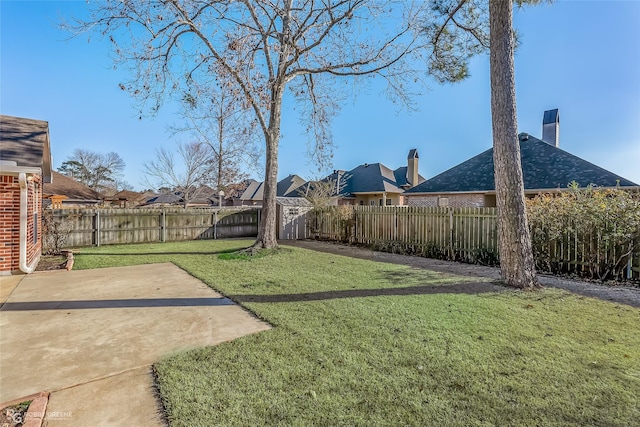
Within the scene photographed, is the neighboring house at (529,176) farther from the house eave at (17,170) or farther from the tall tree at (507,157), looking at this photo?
the house eave at (17,170)

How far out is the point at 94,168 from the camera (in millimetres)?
38750

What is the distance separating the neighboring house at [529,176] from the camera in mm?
13938

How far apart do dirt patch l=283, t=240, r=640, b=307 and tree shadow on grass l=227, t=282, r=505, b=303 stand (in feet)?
3.49

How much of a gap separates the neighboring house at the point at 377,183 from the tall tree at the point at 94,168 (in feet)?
91.4

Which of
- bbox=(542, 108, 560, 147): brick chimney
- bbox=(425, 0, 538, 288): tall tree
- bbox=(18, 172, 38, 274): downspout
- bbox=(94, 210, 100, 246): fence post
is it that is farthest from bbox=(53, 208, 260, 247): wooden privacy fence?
bbox=(542, 108, 560, 147): brick chimney

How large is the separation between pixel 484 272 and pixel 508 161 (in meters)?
2.84

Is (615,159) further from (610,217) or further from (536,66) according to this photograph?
(610,217)

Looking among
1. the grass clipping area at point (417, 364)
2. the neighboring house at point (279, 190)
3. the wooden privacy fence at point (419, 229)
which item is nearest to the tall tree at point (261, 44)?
the wooden privacy fence at point (419, 229)

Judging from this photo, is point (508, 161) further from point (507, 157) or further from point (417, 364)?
point (417, 364)

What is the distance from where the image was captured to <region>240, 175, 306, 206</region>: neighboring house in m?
31.5

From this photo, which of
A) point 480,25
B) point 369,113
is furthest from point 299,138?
point 480,25

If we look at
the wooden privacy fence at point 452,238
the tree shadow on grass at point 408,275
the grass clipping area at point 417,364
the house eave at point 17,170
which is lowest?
the grass clipping area at point 417,364

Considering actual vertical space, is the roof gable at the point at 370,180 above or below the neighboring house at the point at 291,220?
above

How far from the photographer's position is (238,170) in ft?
92.1
